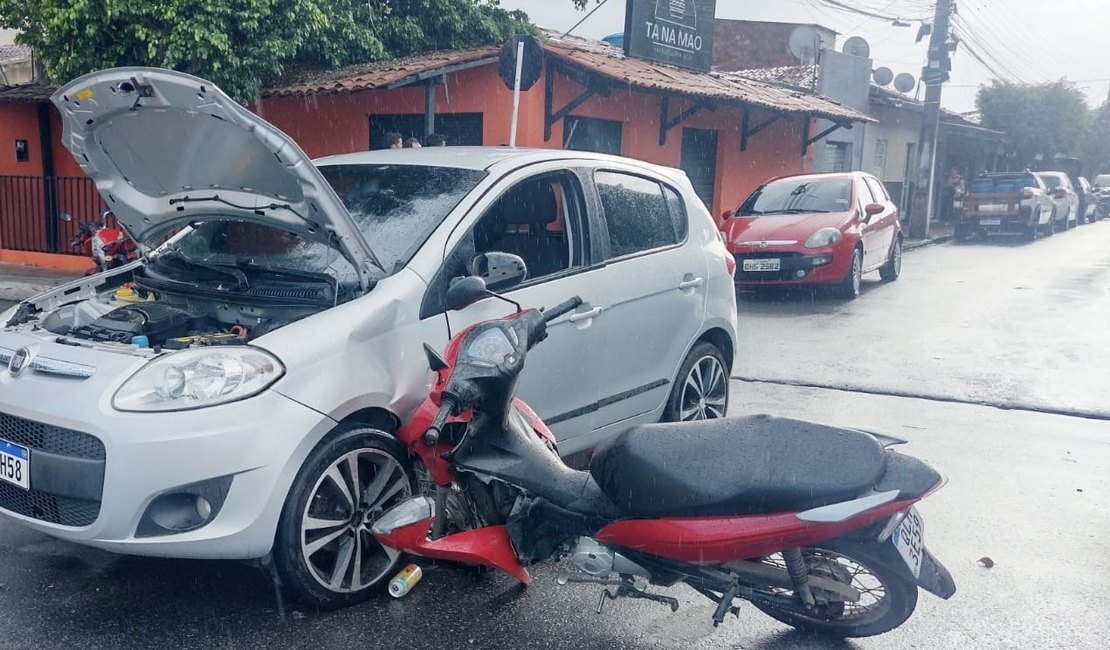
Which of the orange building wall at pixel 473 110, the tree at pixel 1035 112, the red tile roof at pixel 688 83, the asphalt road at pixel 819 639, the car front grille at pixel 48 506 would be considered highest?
the tree at pixel 1035 112

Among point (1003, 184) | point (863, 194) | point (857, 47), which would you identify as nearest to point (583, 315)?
point (863, 194)

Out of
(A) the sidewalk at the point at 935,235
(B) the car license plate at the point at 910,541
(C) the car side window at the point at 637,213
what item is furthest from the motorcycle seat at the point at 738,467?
(A) the sidewalk at the point at 935,235

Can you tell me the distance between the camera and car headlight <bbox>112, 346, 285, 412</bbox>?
3.21 m

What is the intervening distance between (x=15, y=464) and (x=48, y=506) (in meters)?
0.21

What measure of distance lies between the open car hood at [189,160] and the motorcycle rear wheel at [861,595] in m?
1.91

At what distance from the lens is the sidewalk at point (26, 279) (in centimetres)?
1184

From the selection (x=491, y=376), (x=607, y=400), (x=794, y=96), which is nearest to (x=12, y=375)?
(x=491, y=376)

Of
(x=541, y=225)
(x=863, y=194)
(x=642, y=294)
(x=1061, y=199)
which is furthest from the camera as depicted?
(x=1061, y=199)

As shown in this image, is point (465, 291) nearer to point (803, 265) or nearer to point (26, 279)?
point (803, 265)

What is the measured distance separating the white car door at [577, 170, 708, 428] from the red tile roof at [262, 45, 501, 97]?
21.9 feet

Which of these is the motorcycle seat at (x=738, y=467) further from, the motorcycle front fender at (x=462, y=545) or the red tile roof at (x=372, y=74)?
the red tile roof at (x=372, y=74)

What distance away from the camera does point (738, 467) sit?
2877mm

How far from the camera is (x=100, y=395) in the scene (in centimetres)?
323

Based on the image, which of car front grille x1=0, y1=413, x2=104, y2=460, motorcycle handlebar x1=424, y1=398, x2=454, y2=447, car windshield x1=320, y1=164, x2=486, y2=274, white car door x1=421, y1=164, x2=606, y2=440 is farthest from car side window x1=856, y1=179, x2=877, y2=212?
car front grille x1=0, y1=413, x2=104, y2=460
